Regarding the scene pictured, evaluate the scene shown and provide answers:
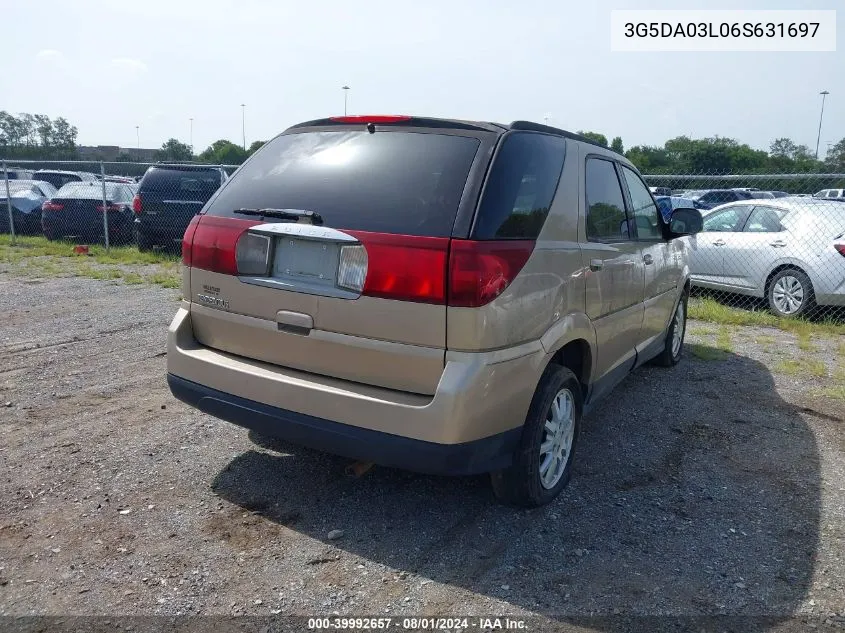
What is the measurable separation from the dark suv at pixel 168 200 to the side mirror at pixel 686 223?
8767mm

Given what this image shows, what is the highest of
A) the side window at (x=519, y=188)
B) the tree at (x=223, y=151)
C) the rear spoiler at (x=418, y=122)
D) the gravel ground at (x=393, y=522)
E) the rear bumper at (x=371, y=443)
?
the tree at (x=223, y=151)

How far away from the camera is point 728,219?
9742mm

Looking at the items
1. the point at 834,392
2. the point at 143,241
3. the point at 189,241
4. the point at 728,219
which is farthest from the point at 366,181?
the point at 143,241

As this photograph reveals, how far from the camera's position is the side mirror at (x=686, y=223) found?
546 centimetres

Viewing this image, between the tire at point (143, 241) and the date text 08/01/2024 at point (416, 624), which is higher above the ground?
the tire at point (143, 241)

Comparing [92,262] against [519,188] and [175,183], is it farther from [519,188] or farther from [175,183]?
[519,188]

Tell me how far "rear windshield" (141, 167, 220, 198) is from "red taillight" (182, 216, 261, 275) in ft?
30.3

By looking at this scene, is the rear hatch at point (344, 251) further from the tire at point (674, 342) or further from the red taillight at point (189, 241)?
the tire at point (674, 342)

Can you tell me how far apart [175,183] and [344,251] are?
10.2 meters

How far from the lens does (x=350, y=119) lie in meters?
3.51

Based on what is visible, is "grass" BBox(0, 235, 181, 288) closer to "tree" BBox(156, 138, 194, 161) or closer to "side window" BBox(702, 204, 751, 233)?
"side window" BBox(702, 204, 751, 233)

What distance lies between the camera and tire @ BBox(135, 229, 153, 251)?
12461mm

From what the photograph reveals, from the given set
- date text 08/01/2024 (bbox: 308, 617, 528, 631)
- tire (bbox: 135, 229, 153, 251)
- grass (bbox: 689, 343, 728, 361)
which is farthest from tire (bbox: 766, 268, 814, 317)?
tire (bbox: 135, 229, 153, 251)

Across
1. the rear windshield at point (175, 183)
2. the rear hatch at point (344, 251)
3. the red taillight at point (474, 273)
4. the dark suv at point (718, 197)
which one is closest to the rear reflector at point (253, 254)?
the rear hatch at point (344, 251)
